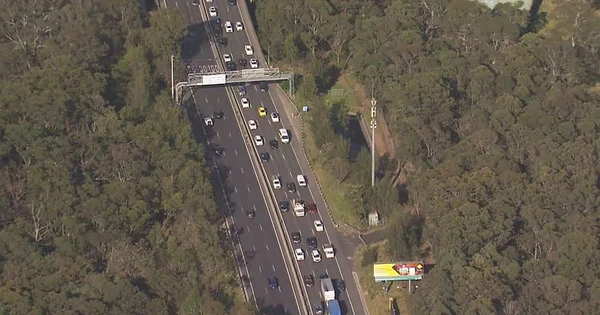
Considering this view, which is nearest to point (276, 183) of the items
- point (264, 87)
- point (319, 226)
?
Answer: point (319, 226)

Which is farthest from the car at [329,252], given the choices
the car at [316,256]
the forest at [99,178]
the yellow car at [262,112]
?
the yellow car at [262,112]

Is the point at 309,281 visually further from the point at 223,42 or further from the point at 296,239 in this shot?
the point at 223,42

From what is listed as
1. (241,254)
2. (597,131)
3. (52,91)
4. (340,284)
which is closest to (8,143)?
(52,91)

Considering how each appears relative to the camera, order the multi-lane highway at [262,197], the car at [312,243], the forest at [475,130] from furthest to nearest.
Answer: the car at [312,243], the multi-lane highway at [262,197], the forest at [475,130]

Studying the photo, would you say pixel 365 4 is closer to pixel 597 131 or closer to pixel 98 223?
pixel 597 131

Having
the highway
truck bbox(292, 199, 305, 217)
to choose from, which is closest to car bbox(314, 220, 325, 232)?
truck bbox(292, 199, 305, 217)

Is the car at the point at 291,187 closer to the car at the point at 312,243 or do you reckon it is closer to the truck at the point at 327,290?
the car at the point at 312,243
